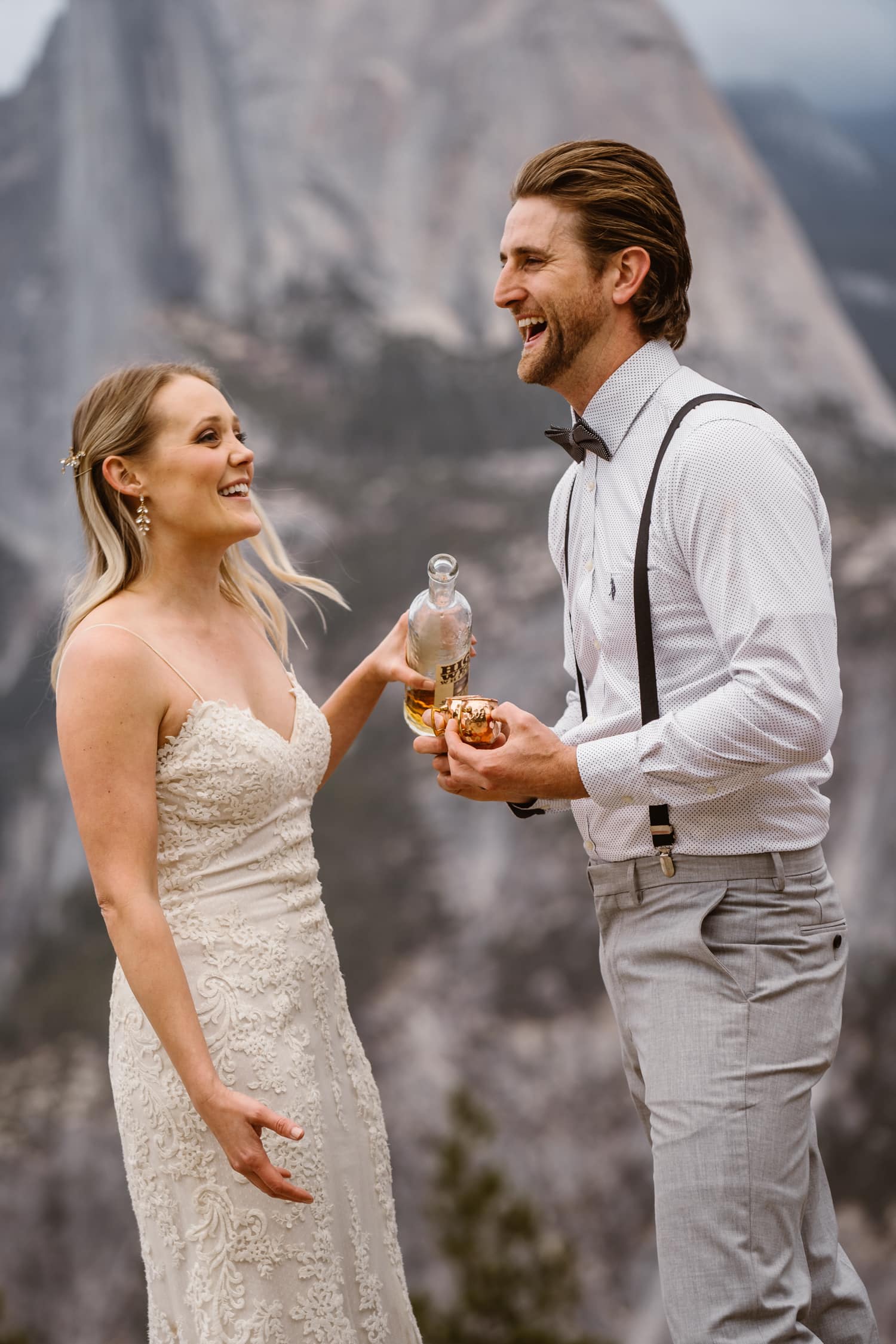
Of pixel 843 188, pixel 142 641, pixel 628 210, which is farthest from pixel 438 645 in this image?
pixel 843 188

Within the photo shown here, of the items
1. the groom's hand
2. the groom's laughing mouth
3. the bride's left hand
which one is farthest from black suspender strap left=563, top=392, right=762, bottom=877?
the bride's left hand

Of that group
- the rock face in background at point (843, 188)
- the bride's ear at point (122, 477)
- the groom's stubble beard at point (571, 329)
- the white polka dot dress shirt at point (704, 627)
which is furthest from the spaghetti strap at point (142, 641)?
the rock face in background at point (843, 188)

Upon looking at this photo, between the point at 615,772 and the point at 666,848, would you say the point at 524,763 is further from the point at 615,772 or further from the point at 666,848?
the point at 666,848

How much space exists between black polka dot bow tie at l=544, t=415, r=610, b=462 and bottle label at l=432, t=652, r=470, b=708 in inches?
13.9

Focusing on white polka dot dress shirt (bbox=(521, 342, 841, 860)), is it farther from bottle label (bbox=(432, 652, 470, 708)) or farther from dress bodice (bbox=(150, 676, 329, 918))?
dress bodice (bbox=(150, 676, 329, 918))

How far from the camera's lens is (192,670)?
177 centimetres

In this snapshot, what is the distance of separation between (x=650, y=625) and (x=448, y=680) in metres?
0.38

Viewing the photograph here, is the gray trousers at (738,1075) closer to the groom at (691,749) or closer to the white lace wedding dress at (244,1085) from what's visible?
the groom at (691,749)

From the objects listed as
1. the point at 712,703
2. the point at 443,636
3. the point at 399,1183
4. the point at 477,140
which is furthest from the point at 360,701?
the point at 477,140

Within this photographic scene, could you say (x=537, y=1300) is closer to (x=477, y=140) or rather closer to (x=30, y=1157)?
(x=30, y=1157)

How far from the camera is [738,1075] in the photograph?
5.16ft

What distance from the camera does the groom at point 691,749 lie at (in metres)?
1.51

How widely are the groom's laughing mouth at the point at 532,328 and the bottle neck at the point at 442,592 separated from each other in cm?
37

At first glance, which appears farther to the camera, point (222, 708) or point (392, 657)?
point (392, 657)
